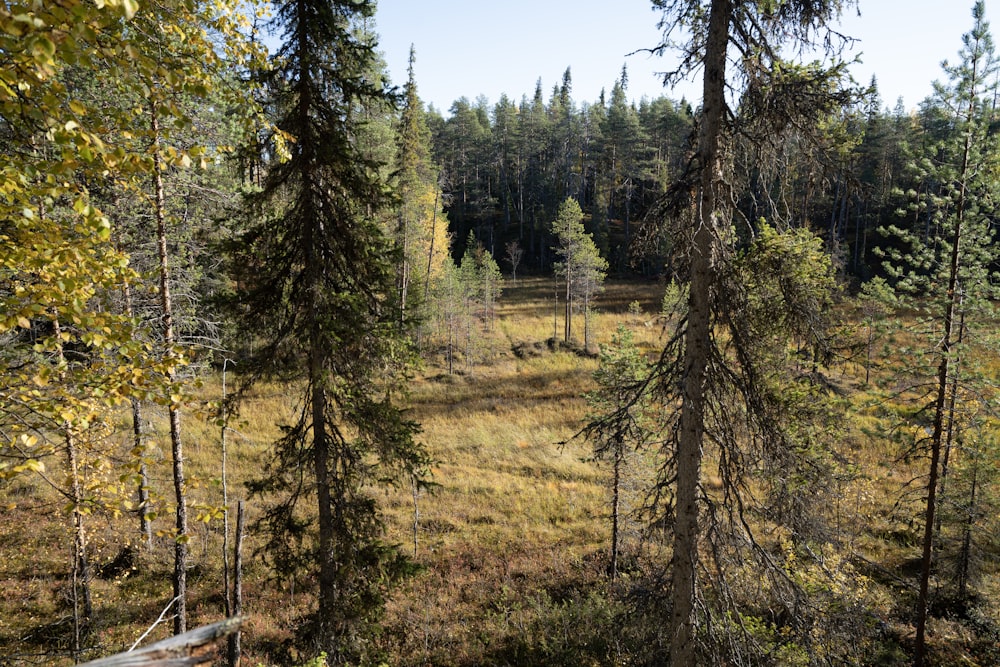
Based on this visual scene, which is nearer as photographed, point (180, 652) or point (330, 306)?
point (180, 652)

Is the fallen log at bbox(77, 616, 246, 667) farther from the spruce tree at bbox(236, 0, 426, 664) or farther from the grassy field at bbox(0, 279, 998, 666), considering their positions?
the spruce tree at bbox(236, 0, 426, 664)

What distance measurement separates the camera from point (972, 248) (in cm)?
1054

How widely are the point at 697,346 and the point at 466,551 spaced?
14.4m

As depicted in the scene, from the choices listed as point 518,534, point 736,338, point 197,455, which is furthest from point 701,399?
point 197,455

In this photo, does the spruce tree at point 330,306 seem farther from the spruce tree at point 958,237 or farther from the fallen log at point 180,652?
the spruce tree at point 958,237

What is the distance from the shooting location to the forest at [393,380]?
3.64 meters

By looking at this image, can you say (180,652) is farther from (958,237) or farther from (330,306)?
(958,237)

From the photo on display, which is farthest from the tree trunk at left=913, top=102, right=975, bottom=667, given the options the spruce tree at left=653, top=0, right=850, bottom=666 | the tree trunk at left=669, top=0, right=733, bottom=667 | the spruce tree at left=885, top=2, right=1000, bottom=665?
the tree trunk at left=669, top=0, right=733, bottom=667

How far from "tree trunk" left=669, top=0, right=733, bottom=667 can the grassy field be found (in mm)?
1688

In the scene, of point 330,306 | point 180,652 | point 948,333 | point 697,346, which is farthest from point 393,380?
point 948,333

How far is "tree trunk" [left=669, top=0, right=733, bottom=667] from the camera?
5.80 meters

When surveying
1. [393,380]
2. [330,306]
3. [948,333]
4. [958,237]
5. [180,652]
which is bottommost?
[393,380]

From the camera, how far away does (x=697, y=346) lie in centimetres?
625

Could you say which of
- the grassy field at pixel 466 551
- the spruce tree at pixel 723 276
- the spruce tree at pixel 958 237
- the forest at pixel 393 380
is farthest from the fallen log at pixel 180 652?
the spruce tree at pixel 958 237
